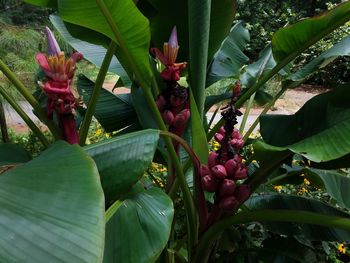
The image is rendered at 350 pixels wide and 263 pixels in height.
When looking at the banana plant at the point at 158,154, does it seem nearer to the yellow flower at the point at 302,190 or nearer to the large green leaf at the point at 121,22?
the large green leaf at the point at 121,22

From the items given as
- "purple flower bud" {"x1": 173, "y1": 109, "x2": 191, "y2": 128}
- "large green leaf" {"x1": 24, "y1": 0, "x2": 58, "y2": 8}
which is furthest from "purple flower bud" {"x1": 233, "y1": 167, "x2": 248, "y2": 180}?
"large green leaf" {"x1": 24, "y1": 0, "x2": 58, "y2": 8}

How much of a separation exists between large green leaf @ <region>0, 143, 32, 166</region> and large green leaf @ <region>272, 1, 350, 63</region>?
32.2 inches

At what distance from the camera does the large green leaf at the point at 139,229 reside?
864 millimetres

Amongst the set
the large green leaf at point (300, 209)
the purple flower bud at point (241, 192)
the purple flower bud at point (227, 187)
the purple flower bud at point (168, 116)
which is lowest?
the large green leaf at point (300, 209)

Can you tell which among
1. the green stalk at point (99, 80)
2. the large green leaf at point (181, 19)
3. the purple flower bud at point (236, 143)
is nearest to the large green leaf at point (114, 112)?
the large green leaf at point (181, 19)

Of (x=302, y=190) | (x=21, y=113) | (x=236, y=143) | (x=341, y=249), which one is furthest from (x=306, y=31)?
(x=302, y=190)

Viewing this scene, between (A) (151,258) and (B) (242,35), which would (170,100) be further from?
(B) (242,35)

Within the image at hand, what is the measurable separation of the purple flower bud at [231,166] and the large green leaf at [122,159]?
0.28 metres

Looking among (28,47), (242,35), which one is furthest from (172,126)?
(28,47)

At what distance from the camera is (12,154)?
1.29 metres

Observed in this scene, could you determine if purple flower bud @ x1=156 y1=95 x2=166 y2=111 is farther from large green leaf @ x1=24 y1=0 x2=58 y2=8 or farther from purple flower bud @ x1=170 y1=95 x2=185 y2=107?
large green leaf @ x1=24 y1=0 x2=58 y2=8

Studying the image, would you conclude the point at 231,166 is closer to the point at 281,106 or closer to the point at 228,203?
the point at 228,203

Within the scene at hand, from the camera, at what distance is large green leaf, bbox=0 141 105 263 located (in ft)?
1.70

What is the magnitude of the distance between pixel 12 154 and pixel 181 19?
2.34 feet
